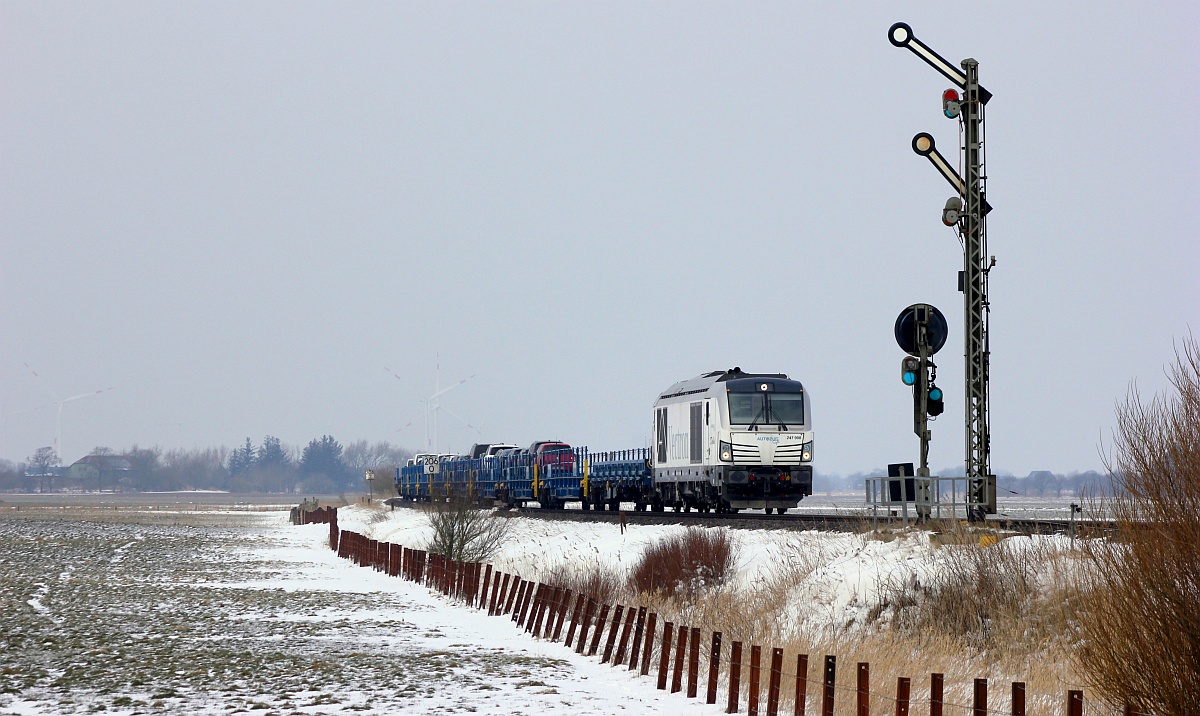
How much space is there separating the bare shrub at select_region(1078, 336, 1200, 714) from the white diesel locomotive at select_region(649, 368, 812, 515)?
86.9 ft

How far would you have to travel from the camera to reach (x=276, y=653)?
18.4 metres

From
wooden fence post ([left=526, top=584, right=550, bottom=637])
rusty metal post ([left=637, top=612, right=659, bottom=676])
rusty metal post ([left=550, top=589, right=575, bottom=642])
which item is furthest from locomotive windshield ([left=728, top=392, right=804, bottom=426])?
rusty metal post ([left=637, top=612, right=659, bottom=676])

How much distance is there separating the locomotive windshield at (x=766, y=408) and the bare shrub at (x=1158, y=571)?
26.7 meters

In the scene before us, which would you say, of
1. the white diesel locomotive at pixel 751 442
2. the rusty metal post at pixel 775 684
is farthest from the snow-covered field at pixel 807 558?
the rusty metal post at pixel 775 684

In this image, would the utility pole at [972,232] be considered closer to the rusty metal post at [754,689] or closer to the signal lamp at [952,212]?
the signal lamp at [952,212]

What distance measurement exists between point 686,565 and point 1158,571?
17158 millimetres

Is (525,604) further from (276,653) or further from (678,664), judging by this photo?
(678,664)

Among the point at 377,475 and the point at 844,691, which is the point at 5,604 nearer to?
the point at 844,691

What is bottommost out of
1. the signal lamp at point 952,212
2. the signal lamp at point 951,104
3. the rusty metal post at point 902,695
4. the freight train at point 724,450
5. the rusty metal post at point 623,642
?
the rusty metal post at point 623,642

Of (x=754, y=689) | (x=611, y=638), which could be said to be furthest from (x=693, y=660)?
(x=611, y=638)

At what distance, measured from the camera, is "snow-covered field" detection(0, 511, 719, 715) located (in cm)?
1449

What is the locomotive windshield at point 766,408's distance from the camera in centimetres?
3709

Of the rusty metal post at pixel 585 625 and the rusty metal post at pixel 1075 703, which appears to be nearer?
the rusty metal post at pixel 1075 703

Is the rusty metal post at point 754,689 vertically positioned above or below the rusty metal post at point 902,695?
below
